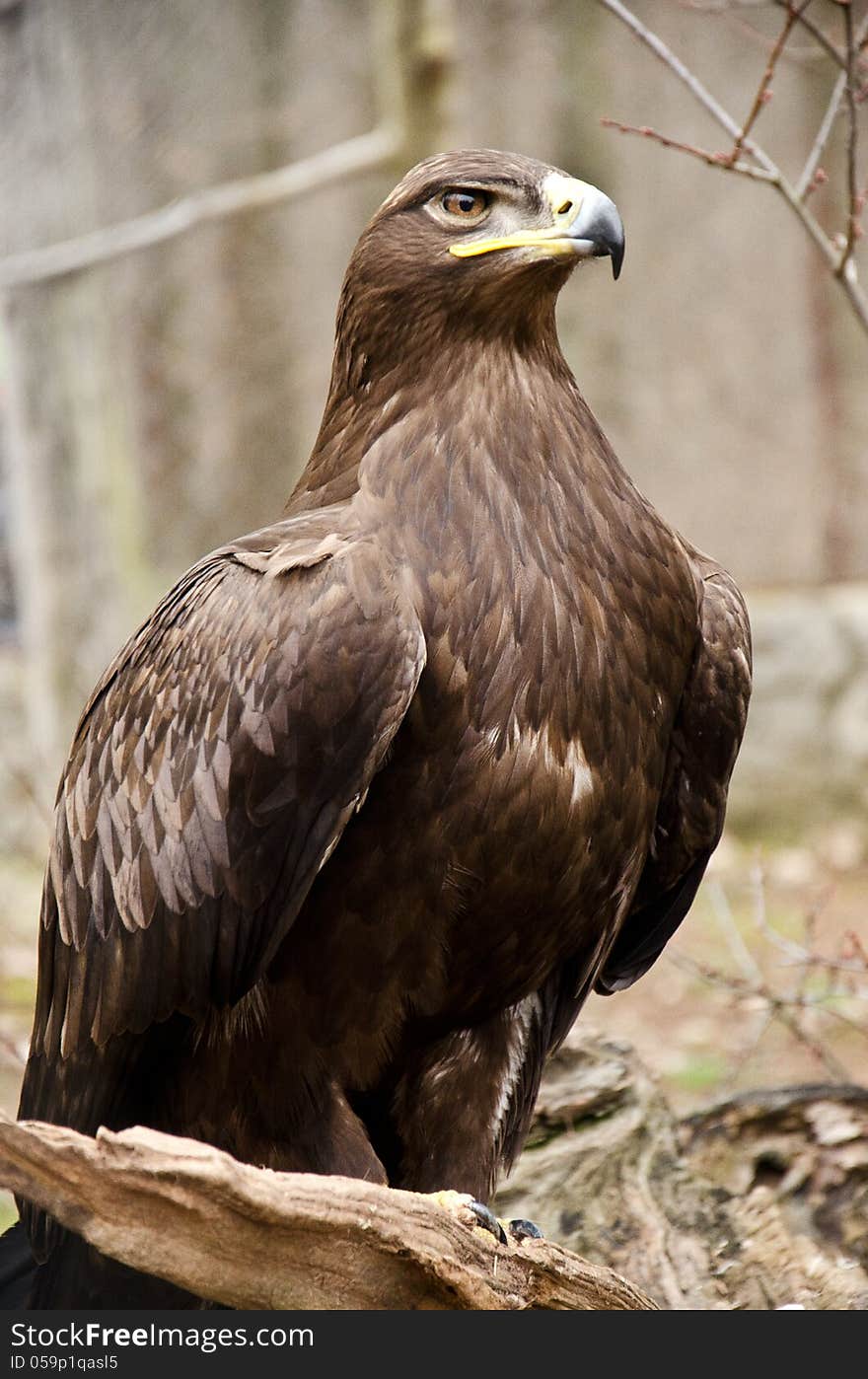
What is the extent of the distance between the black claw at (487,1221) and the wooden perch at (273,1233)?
0.02 m

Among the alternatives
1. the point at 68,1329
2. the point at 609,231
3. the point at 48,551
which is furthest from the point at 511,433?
the point at 48,551

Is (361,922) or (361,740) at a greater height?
(361,740)

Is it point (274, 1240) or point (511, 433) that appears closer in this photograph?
point (274, 1240)

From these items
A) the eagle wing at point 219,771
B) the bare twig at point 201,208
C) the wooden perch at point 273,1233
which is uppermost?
the bare twig at point 201,208

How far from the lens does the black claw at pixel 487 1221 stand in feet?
10.1

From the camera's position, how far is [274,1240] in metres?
2.79

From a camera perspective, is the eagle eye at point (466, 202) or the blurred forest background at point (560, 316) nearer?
the eagle eye at point (466, 202)

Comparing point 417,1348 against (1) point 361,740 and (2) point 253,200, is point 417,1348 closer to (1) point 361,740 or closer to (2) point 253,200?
(1) point 361,740

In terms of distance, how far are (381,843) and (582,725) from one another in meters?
0.42

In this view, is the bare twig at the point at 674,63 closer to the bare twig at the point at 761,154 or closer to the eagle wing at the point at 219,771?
the bare twig at the point at 761,154

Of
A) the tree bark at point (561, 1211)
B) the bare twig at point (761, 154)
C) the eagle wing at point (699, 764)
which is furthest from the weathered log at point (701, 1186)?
the bare twig at point (761, 154)

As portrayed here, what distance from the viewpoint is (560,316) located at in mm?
7820

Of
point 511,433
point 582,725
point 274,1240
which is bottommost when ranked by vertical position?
point 274,1240

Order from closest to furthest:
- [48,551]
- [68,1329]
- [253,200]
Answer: [68,1329] < [253,200] < [48,551]
